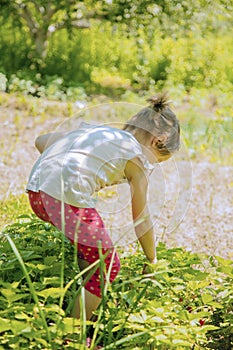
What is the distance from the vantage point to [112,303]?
2.16 m

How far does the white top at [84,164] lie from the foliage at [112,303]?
247mm

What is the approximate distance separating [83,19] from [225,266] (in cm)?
557

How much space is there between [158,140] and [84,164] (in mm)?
331

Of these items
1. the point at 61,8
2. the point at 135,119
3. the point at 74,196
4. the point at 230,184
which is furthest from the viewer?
the point at 61,8

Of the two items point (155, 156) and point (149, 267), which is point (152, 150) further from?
point (149, 267)

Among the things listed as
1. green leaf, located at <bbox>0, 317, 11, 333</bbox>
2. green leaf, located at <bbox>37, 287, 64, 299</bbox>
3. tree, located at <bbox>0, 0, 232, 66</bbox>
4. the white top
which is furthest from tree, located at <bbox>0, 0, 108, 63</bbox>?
green leaf, located at <bbox>0, 317, 11, 333</bbox>

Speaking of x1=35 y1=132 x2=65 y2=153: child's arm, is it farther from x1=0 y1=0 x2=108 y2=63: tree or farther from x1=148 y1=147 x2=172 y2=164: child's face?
x1=0 y1=0 x2=108 y2=63: tree

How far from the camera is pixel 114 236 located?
119 inches

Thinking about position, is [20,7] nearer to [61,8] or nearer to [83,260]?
[61,8]

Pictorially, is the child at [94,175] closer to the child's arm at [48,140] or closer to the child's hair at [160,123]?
the child's hair at [160,123]

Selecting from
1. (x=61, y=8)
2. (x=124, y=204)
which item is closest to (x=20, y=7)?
(x=61, y=8)

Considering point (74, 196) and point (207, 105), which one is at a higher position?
point (74, 196)

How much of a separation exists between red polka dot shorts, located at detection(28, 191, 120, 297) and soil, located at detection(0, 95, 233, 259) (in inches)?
18.6

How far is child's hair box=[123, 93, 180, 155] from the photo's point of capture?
8.26 ft
